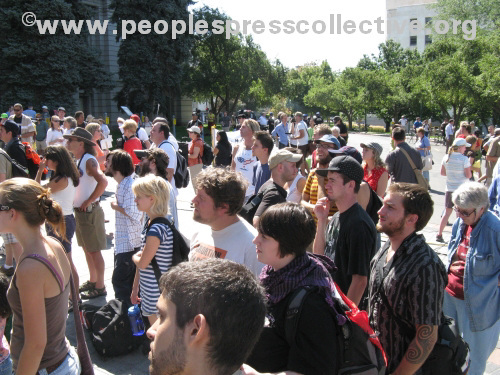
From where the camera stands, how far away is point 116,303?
175 inches

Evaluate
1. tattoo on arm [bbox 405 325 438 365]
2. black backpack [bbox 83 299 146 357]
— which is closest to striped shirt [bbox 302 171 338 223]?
black backpack [bbox 83 299 146 357]

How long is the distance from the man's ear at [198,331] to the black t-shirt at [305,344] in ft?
2.01

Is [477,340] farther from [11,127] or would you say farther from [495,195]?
[11,127]

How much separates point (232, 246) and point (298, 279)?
2.93 ft

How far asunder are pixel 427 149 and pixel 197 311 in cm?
1128

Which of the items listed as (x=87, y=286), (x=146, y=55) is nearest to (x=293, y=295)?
(x=87, y=286)

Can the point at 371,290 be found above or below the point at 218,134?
below

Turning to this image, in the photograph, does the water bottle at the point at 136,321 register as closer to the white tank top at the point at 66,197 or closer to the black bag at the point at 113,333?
the black bag at the point at 113,333

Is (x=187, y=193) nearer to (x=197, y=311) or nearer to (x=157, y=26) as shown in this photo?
(x=197, y=311)

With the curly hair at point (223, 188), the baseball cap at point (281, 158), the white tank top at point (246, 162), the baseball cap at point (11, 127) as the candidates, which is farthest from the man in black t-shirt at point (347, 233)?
the baseball cap at point (11, 127)

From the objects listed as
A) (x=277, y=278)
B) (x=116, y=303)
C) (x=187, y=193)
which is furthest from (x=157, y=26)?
(x=277, y=278)

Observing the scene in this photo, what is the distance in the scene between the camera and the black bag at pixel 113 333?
13.7 feet

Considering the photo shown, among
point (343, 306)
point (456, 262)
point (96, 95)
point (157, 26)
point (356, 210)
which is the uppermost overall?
point (157, 26)

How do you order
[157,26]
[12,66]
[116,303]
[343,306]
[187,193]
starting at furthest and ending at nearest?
[157,26] → [12,66] → [187,193] → [116,303] → [343,306]
